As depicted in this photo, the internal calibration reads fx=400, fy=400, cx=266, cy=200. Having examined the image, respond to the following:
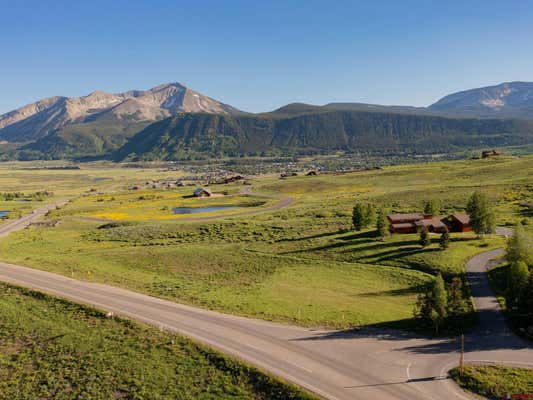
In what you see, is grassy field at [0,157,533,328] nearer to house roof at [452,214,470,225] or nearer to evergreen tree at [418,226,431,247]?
evergreen tree at [418,226,431,247]

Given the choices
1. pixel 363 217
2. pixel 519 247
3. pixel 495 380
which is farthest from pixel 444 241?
pixel 495 380

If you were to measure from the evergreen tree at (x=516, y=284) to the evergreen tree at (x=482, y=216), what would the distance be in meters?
23.6

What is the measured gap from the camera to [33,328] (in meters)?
40.6

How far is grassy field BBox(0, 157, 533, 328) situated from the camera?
1724 inches

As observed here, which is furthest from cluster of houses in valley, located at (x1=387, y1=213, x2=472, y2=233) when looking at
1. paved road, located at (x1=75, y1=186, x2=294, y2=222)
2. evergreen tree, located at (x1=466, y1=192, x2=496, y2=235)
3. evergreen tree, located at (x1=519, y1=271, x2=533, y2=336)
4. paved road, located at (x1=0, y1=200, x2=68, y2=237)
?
A: paved road, located at (x1=0, y1=200, x2=68, y2=237)

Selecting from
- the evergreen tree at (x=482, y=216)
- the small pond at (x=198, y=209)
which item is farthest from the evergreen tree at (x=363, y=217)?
the small pond at (x=198, y=209)

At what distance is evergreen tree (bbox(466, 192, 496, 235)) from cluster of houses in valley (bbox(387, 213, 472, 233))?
4.17m

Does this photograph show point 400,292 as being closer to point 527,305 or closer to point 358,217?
point 527,305

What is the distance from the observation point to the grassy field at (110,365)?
2916 cm

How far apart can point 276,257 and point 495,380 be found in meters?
38.4

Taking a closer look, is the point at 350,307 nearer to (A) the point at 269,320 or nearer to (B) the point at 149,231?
(A) the point at 269,320

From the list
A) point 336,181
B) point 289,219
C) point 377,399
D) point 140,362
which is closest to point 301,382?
point 377,399

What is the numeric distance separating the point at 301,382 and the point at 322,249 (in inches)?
1445

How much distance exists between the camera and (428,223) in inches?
2576
